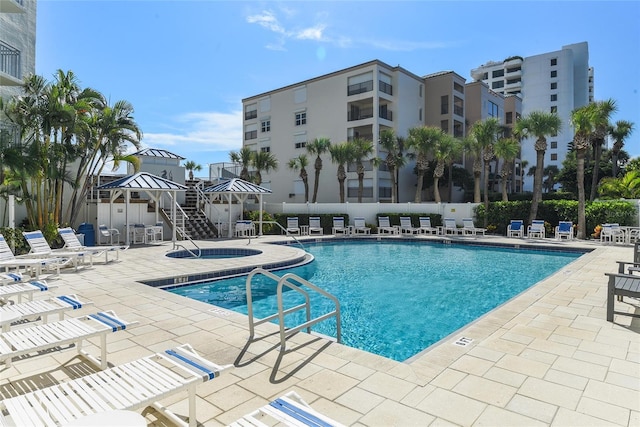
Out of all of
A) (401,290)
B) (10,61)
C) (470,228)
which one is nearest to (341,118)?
(470,228)

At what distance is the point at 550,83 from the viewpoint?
6512cm

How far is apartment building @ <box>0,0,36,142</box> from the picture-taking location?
1636 cm

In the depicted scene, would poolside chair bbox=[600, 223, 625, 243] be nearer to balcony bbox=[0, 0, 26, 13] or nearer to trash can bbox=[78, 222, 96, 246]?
trash can bbox=[78, 222, 96, 246]

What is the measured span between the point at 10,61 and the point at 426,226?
69.2 ft

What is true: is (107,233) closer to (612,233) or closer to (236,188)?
(236,188)

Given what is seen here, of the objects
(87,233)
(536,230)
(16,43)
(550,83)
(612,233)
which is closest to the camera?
(87,233)

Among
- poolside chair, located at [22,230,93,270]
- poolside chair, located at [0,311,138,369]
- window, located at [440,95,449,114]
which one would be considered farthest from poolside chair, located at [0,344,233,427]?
window, located at [440,95,449,114]

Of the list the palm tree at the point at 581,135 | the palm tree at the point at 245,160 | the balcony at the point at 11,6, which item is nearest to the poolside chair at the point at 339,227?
the palm tree at the point at 245,160

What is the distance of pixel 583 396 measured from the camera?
3303mm

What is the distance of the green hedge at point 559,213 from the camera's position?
18047mm

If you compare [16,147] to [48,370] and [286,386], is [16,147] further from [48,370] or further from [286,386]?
[286,386]

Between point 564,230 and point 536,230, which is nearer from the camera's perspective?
point 564,230

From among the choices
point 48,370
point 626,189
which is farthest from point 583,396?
point 626,189

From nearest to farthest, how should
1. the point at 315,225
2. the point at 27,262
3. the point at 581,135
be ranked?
the point at 27,262
the point at 581,135
the point at 315,225
